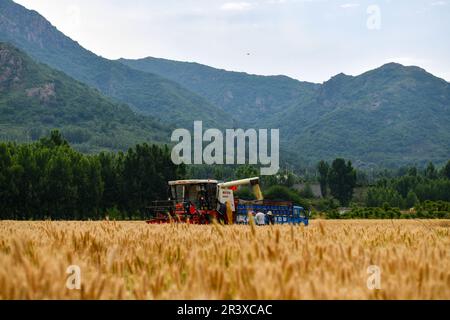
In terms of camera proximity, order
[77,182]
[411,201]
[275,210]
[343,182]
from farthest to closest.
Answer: [343,182] < [411,201] < [77,182] < [275,210]

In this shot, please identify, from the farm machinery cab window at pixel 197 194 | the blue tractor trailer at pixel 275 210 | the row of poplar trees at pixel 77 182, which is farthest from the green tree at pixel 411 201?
the farm machinery cab window at pixel 197 194

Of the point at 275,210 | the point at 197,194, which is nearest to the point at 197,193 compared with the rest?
the point at 197,194

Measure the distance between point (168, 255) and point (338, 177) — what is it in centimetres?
17299

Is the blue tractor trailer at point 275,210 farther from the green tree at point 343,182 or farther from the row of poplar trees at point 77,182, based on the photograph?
the green tree at point 343,182

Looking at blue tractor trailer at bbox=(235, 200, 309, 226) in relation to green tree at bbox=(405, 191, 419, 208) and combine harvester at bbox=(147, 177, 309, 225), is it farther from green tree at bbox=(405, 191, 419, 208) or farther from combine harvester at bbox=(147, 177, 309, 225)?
green tree at bbox=(405, 191, 419, 208)

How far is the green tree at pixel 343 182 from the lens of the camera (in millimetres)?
175000

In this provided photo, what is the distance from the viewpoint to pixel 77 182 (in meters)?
91.9

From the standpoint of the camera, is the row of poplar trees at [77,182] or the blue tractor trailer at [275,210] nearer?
the blue tractor trailer at [275,210]

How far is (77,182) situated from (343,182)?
101 meters

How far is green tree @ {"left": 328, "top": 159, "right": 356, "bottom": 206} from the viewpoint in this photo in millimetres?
175000

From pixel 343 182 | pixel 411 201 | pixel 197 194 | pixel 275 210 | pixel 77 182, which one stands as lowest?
pixel 411 201

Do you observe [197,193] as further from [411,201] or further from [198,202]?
[411,201]

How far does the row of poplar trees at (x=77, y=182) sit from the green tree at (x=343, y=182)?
82278 millimetres
